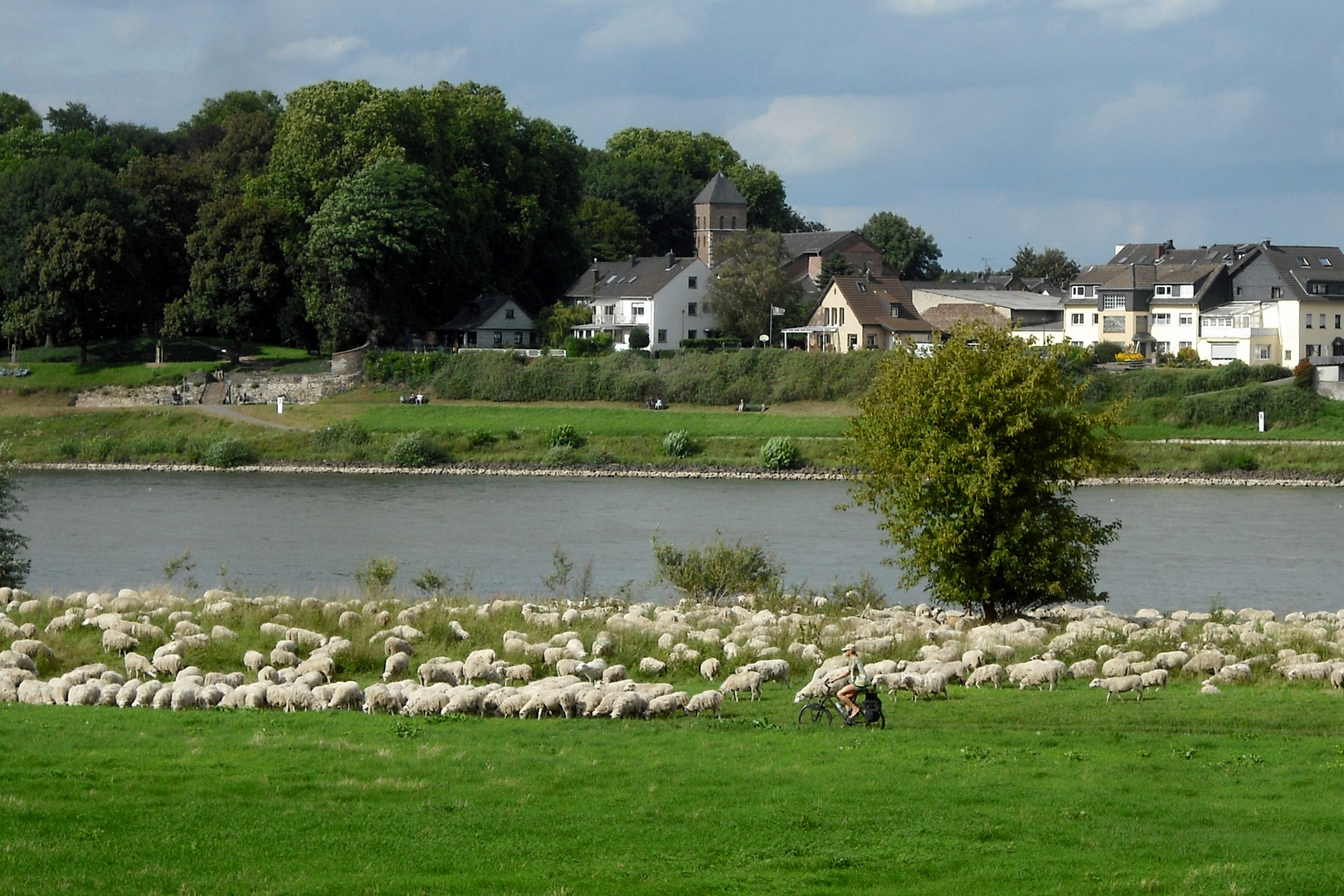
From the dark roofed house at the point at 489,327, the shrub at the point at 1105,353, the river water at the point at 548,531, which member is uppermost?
the dark roofed house at the point at 489,327

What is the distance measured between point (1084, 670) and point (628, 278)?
74.0m

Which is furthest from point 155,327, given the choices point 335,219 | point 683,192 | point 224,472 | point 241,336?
point 683,192

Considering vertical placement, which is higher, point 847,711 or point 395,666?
point 847,711

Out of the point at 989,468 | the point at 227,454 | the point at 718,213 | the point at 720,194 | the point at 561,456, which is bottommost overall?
the point at 561,456

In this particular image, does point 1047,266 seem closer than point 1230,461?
No

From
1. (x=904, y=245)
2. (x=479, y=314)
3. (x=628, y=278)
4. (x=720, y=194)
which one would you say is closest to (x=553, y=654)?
(x=479, y=314)

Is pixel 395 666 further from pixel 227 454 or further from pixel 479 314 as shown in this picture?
pixel 479 314

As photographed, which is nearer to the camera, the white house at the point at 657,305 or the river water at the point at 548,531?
the river water at the point at 548,531

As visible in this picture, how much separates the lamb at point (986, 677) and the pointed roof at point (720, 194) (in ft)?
291

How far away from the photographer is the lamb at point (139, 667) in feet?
63.8

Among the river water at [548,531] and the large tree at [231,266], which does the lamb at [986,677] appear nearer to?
the river water at [548,531]

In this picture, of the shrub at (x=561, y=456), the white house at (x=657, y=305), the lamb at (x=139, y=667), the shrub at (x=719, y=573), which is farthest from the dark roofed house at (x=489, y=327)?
the lamb at (x=139, y=667)

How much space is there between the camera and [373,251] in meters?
75.8

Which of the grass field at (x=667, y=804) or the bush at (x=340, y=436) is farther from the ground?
the bush at (x=340, y=436)
